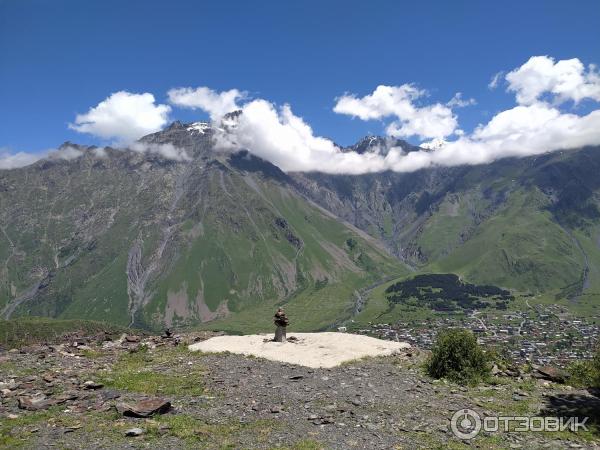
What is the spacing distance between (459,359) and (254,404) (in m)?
13.4

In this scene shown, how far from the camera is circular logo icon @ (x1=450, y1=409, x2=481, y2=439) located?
19.1 m

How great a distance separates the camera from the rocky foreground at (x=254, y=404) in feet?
59.9

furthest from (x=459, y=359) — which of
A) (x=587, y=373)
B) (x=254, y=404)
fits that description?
(x=254, y=404)

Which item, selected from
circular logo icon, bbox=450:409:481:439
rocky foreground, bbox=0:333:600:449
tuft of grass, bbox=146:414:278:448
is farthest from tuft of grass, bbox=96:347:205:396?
circular logo icon, bbox=450:409:481:439

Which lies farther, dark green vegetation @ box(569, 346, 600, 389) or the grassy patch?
dark green vegetation @ box(569, 346, 600, 389)

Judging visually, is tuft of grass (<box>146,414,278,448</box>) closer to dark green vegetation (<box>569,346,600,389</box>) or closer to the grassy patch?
the grassy patch

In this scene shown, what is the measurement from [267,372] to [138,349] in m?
14.2

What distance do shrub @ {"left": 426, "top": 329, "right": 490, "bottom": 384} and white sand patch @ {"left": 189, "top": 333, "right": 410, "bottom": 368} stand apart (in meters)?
6.86

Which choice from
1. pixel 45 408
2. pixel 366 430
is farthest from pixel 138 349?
pixel 366 430

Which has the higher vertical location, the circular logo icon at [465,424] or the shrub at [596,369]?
the shrub at [596,369]

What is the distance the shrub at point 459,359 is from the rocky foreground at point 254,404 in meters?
1.03

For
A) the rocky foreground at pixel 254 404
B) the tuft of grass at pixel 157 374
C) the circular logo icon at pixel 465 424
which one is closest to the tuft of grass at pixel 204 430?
the rocky foreground at pixel 254 404

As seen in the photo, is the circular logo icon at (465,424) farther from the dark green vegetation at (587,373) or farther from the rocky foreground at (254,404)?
the dark green vegetation at (587,373)

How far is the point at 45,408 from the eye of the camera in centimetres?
2166
